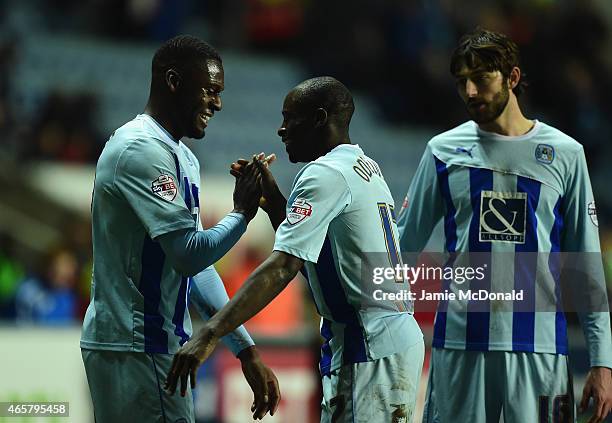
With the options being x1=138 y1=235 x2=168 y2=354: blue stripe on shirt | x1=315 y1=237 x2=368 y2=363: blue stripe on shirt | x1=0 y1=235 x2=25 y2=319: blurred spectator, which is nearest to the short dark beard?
x1=315 y1=237 x2=368 y2=363: blue stripe on shirt

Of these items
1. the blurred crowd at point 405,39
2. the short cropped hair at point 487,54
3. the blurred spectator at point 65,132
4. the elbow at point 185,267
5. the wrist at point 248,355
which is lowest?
the wrist at point 248,355

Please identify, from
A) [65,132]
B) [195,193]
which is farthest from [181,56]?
[65,132]

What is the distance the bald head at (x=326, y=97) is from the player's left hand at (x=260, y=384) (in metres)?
0.98

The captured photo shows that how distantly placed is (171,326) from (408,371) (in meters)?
0.90

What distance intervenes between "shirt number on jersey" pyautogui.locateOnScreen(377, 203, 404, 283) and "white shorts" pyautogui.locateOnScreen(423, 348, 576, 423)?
668 millimetres

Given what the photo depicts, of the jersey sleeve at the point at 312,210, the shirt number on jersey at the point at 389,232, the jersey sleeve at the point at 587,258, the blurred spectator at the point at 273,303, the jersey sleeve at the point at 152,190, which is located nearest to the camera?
the jersey sleeve at the point at 312,210

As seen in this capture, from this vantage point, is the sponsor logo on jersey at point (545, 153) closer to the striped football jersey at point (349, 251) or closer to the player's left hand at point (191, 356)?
the striped football jersey at point (349, 251)

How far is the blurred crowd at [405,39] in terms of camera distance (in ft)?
47.0

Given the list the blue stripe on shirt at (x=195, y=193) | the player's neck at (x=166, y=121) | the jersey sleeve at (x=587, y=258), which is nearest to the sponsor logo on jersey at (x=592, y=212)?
the jersey sleeve at (x=587, y=258)

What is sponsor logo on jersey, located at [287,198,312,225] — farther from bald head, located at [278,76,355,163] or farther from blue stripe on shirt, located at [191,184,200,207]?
blue stripe on shirt, located at [191,184,200,207]

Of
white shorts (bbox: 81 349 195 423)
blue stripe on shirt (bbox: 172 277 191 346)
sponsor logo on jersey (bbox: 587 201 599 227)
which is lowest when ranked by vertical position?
white shorts (bbox: 81 349 195 423)

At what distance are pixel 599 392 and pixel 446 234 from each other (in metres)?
0.91

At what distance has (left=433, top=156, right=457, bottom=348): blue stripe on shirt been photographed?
4.78 metres

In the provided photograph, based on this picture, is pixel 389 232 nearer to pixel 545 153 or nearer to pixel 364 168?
pixel 364 168
